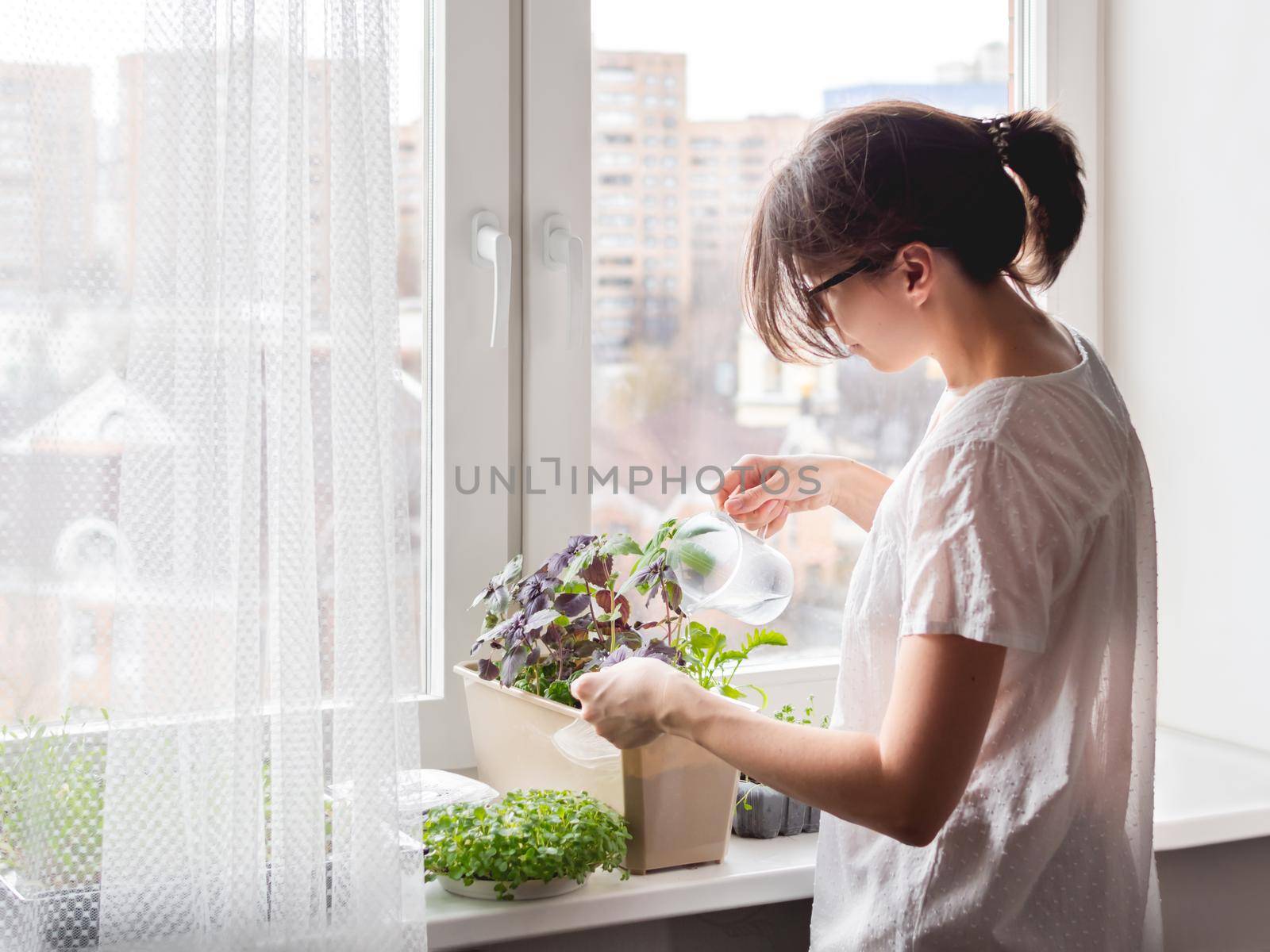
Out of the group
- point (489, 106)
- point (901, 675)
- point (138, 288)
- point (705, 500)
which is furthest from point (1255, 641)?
point (138, 288)

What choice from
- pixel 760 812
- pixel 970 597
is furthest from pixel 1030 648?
pixel 760 812

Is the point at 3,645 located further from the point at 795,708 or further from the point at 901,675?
the point at 795,708

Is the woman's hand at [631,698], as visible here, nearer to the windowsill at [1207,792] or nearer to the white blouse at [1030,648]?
the white blouse at [1030,648]

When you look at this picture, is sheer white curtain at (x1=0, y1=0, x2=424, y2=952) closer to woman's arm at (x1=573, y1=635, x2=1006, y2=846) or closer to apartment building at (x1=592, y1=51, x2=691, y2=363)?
woman's arm at (x1=573, y1=635, x2=1006, y2=846)

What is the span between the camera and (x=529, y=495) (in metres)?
1.38

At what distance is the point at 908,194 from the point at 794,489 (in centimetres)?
45

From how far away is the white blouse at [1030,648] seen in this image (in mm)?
804

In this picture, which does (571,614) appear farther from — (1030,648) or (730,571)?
(1030,648)

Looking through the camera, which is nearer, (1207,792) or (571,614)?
(571,614)

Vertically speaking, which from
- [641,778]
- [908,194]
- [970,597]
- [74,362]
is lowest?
[641,778]

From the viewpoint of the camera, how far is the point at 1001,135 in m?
0.92

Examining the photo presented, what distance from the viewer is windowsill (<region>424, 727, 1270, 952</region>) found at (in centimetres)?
103

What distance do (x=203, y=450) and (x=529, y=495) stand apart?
0.49m

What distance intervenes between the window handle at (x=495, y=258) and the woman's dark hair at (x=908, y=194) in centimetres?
41
